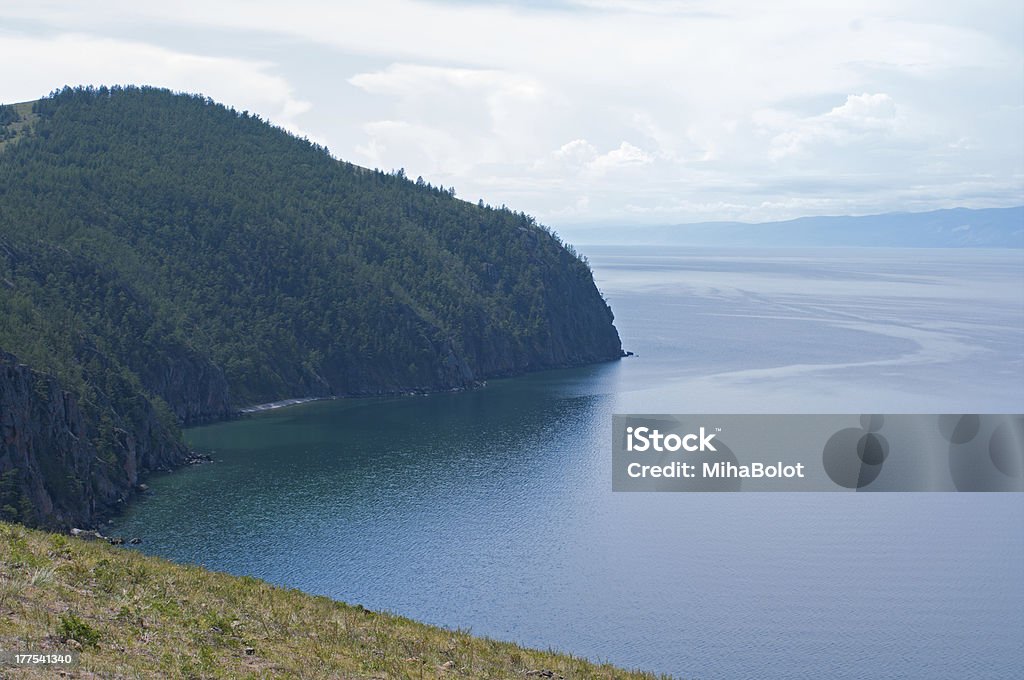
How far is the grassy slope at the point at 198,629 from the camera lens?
3278cm

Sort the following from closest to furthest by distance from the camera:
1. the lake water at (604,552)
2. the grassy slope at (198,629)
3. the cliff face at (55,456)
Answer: the grassy slope at (198,629)
the lake water at (604,552)
the cliff face at (55,456)

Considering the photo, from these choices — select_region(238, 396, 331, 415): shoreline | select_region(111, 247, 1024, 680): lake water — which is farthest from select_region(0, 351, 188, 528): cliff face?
select_region(238, 396, 331, 415): shoreline

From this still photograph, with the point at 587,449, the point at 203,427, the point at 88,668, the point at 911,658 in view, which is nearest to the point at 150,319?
the point at 203,427

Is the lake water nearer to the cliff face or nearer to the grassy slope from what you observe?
the cliff face

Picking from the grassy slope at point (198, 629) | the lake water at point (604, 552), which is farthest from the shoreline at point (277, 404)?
the grassy slope at point (198, 629)

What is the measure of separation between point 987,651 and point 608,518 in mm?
43705

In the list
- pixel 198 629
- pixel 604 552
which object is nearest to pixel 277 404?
pixel 604 552

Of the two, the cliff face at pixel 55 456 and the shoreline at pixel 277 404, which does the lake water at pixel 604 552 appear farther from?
the shoreline at pixel 277 404

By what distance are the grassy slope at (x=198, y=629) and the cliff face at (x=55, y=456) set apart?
6288 centimetres

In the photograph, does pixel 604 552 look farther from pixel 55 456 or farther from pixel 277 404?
pixel 277 404

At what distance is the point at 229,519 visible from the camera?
108 meters

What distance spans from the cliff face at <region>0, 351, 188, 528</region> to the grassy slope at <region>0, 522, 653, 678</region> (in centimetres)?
6288

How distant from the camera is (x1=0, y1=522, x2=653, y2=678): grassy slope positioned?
32781 millimetres

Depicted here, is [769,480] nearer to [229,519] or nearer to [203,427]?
Answer: [229,519]
